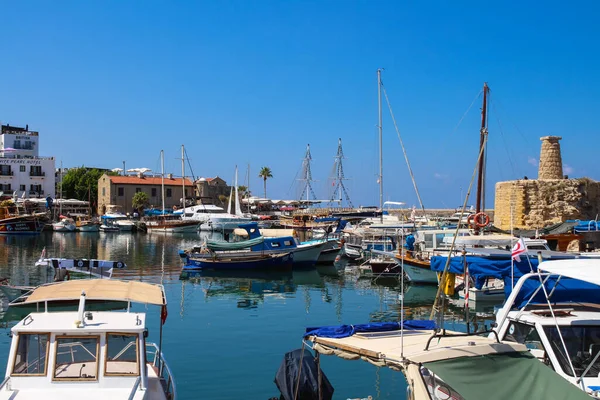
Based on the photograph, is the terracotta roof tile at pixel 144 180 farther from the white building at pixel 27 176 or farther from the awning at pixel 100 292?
the awning at pixel 100 292

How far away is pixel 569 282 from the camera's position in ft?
55.4

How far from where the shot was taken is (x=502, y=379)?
8.93 m

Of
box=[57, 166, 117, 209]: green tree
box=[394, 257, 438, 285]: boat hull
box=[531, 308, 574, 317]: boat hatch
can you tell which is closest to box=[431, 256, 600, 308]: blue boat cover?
box=[531, 308, 574, 317]: boat hatch

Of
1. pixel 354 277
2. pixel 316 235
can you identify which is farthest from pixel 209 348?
pixel 316 235

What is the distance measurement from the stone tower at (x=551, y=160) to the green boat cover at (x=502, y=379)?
2954 centimetres

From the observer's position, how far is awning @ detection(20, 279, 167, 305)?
39.0 ft

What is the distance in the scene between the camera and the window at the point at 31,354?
988 centimetres

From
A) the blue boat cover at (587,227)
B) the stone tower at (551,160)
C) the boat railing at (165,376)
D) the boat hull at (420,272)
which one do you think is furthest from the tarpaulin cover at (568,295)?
the stone tower at (551,160)

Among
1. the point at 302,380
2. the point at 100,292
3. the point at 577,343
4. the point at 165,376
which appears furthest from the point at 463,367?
the point at 100,292

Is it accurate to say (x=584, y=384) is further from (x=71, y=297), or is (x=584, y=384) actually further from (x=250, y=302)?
(x=250, y=302)

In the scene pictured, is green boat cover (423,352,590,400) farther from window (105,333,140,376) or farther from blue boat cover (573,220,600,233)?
blue boat cover (573,220,600,233)

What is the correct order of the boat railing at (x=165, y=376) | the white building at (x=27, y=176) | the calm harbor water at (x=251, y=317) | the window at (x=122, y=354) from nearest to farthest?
the window at (x=122, y=354)
the boat railing at (x=165, y=376)
the calm harbor water at (x=251, y=317)
the white building at (x=27, y=176)

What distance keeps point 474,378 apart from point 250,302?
20.1 meters

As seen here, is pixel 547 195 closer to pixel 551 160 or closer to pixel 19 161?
pixel 551 160
